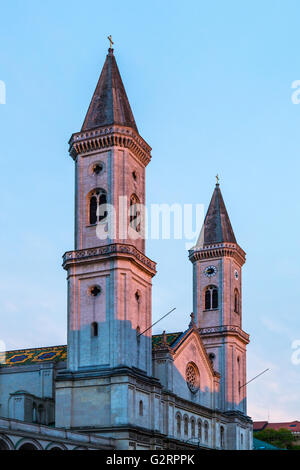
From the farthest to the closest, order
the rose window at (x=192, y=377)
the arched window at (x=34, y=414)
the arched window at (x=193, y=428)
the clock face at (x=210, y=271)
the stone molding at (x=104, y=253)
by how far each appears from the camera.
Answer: the clock face at (x=210, y=271) → the rose window at (x=192, y=377) → the arched window at (x=193, y=428) → the arched window at (x=34, y=414) → the stone molding at (x=104, y=253)

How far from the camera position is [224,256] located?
99250 millimetres

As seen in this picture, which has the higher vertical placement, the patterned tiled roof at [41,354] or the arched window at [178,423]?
the patterned tiled roof at [41,354]

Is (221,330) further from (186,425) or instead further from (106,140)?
(106,140)

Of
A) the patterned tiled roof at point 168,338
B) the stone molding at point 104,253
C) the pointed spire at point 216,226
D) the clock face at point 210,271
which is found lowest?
the patterned tiled roof at point 168,338

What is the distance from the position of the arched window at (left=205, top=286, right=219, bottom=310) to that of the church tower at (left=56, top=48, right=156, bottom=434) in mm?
24380

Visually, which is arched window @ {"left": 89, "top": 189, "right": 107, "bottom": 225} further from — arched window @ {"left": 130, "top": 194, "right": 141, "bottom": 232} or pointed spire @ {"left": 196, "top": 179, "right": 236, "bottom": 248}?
pointed spire @ {"left": 196, "top": 179, "right": 236, "bottom": 248}

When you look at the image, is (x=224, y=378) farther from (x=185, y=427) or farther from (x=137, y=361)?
(x=137, y=361)

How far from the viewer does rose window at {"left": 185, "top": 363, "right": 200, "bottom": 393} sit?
283ft

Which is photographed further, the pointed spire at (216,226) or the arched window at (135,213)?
the pointed spire at (216,226)

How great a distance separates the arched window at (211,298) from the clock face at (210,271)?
159cm

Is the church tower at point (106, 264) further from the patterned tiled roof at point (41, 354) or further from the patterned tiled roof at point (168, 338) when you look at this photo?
the patterned tiled roof at point (168, 338)

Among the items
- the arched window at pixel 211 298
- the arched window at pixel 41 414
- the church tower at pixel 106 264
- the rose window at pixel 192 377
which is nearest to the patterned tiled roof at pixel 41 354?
the rose window at pixel 192 377

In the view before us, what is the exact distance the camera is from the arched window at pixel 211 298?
9925 cm
